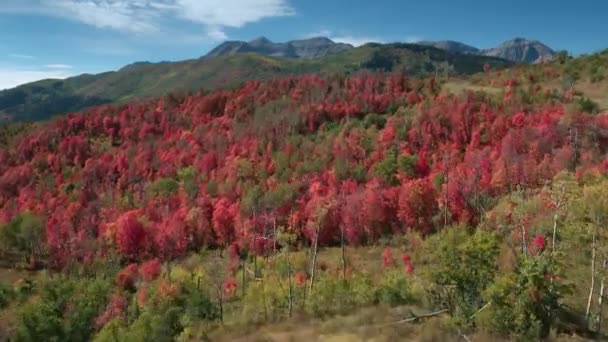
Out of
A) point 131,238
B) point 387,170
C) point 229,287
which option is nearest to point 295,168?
point 387,170

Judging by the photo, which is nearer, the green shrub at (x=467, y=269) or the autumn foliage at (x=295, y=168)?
the green shrub at (x=467, y=269)

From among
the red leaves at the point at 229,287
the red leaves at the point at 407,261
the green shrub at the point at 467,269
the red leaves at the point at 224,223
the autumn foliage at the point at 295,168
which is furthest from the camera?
the red leaves at the point at 224,223

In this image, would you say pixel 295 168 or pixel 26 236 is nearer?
pixel 26 236

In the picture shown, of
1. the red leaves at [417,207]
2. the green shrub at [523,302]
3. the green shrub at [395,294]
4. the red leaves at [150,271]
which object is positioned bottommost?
the red leaves at [150,271]

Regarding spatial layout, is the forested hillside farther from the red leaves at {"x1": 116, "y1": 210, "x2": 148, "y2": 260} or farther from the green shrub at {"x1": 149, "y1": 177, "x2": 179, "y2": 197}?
the green shrub at {"x1": 149, "y1": 177, "x2": 179, "y2": 197}

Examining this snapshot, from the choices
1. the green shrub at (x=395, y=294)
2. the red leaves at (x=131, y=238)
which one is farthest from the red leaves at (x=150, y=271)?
the green shrub at (x=395, y=294)

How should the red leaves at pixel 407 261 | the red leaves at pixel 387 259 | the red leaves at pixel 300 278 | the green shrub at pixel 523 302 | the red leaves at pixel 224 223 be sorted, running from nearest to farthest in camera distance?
the green shrub at pixel 523 302
the red leaves at pixel 300 278
the red leaves at pixel 407 261
the red leaves at pixel 387 259
the red leaves at pixel 224 223

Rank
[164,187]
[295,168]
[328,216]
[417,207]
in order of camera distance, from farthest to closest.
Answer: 1. [164,187]
2. [295,168]
3. [328,216]
4. [417,207]

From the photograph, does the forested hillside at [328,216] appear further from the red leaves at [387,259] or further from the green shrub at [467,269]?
the red leaves at [387,259]

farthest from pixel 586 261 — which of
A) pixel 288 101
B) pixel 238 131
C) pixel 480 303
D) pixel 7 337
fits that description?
pixel 288 101

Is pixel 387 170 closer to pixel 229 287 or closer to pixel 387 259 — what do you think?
pixel 387 259

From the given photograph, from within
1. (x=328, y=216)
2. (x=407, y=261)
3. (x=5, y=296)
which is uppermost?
(x=328, y=216)

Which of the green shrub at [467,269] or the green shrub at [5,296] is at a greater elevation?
the green shrub at [467,269]

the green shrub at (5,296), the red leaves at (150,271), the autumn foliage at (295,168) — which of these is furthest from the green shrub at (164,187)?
the green shrub at (5,296)
